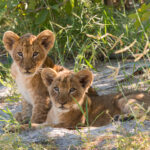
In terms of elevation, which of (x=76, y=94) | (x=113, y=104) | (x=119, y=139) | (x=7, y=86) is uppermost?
(x=119, y=139)

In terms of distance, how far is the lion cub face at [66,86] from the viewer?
427cm

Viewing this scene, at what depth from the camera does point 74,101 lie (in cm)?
434

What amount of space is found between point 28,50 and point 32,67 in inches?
8.6

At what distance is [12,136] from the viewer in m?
3.59

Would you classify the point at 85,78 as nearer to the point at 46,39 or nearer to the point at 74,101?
the point at 74,101

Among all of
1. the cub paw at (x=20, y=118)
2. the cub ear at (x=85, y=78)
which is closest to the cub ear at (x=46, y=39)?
the cub ear at (x=85, y=78)

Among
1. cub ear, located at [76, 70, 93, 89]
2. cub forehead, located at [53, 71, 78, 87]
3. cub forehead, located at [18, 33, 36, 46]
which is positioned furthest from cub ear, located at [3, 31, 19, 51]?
cub ear, located at [76, 70, 93, 89]

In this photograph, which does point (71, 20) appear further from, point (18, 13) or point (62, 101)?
point (62, 101)

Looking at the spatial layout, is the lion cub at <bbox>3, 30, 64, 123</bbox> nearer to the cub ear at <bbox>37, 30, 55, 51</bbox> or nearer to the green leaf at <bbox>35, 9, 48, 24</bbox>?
the cub ear at <bbox>37, 30, 55, 51</bbox>

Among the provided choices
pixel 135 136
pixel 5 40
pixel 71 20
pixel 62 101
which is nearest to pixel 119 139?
pixel 135 136

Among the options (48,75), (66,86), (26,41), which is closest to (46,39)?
(26,41)

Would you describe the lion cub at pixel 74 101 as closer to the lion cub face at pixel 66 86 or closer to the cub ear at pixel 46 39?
the lion cub face at pixel 66 86

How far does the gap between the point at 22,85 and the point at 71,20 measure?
2496mm

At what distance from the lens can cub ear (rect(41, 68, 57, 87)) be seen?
14.8 feet
